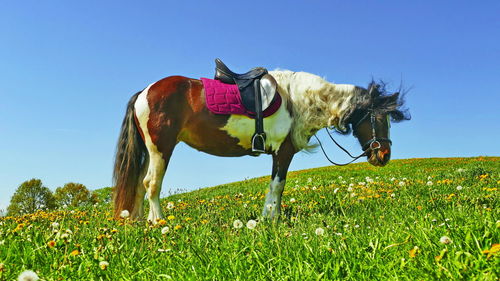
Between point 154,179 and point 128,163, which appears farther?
point 128,163

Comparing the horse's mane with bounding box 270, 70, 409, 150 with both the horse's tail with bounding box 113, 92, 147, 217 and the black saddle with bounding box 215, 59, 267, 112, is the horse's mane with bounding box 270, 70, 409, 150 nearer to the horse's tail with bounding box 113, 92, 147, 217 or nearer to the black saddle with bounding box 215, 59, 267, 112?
the black saddle with bounding box 215, 59, 267, 112

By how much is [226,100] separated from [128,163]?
6.24ft

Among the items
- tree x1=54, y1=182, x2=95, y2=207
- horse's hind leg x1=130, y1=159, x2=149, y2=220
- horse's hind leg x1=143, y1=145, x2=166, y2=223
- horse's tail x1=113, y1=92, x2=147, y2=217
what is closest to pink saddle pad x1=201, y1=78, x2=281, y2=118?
horse's hind leg x1=143, y1=145, x2=166, y2=223

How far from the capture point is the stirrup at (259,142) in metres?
6.82

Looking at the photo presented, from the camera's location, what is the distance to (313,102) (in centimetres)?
727

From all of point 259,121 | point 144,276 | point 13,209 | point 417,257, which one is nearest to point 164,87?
point 259,121

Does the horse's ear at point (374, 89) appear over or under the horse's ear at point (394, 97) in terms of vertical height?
over

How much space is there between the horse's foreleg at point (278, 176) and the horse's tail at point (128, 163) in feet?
7.13

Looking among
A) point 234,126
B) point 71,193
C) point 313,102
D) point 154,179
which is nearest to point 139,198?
point 154,179

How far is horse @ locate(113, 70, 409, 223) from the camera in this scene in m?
6.54

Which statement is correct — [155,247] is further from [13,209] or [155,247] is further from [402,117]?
[13,209]

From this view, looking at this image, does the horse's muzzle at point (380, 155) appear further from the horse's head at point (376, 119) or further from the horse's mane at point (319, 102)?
the horse's mane at point (319, 102)

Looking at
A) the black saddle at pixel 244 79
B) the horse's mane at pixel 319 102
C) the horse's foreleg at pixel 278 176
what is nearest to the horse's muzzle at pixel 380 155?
the horse's mane at pixel 319 102

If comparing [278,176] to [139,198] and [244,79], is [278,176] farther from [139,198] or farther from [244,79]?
[139,198]
